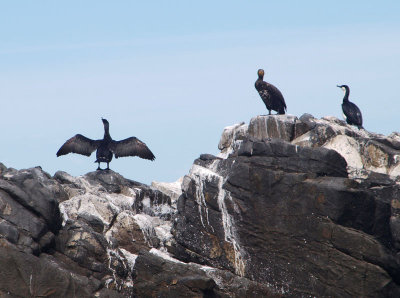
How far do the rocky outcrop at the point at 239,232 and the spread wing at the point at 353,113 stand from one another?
1733 millimetres

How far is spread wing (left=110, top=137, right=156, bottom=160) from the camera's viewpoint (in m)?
22.7

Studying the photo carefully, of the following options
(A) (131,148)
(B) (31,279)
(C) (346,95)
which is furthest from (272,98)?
(B) (31,279)

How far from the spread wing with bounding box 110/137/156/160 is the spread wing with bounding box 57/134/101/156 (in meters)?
0.61

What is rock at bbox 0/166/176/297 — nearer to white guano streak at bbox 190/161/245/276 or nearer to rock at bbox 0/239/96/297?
rock at bbox 0/239/96/297

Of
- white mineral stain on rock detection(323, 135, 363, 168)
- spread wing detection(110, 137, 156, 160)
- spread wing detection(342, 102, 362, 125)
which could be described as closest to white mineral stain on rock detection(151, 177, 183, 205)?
spread wing detection(110, 137, 156, 160)

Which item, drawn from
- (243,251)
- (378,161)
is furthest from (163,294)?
(378,161)

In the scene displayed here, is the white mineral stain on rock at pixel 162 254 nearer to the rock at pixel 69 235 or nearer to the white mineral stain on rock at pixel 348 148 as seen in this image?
the rock at pixel 69 235

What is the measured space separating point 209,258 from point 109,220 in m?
2.86

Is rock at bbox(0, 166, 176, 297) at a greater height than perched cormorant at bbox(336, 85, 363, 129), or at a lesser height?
lesser

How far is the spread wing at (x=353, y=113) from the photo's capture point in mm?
20625

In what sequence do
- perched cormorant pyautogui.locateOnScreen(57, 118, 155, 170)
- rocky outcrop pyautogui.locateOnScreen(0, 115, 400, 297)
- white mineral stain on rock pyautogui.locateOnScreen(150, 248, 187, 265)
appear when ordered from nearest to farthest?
rocky outcrop pyautogui.locateOnScreen(0, 115, 400, 297), white mineral stain on rock pyautogui.locateOnScreen(150, 248, 187, 265), perched cormorant pyautogui.locateOnScreen(57, 118, 155, 170)

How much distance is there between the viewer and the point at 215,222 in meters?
17.6

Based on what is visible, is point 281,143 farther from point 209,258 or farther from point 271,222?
point 209,258

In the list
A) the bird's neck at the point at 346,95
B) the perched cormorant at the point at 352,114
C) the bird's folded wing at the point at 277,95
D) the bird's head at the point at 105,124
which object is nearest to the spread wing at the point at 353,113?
the perched cormorant at the point at 352,114
